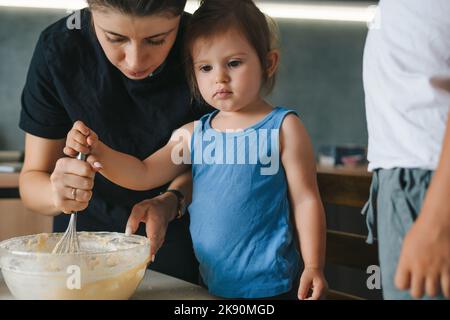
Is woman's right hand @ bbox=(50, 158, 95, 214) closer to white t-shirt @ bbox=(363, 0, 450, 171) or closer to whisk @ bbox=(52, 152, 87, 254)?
whisk @ bbox=(52, 152, 87, 254)

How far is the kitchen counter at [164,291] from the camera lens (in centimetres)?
85

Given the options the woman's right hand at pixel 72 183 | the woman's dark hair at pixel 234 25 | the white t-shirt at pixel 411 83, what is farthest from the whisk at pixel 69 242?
the white t-shirt at pixel 411 83

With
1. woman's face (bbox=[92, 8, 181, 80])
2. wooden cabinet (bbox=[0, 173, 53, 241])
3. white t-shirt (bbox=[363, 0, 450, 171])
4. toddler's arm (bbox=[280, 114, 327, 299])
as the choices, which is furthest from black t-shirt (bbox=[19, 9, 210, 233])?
wooden cabinet (bbox=[0, 173, 53, 241])

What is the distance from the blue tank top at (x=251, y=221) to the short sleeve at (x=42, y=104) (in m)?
0.36

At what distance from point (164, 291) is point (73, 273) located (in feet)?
0.53

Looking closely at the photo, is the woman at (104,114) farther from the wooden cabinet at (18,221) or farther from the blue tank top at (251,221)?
the wooden cabinet at (18,221)

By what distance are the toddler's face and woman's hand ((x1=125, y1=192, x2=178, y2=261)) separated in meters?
0.19

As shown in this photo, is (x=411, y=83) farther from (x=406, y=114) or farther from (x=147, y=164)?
(x=147, y=164)

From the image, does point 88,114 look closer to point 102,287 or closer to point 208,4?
point 208,4

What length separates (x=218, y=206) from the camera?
95cm

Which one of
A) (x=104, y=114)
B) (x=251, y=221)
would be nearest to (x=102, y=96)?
(x=104, y=114)

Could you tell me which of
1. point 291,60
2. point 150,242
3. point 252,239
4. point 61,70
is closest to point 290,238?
point 252,239

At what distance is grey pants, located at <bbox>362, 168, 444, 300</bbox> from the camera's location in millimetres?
617
